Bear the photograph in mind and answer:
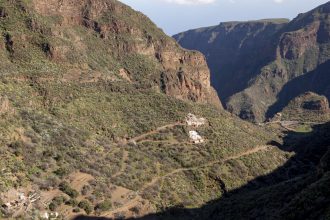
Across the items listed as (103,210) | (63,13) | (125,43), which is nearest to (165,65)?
(125,43)

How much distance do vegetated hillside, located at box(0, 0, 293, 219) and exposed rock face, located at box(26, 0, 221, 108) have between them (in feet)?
0.83

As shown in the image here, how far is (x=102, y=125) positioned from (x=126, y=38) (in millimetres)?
34040

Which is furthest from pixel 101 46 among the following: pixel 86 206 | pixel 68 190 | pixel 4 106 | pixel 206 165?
pixel 86 206

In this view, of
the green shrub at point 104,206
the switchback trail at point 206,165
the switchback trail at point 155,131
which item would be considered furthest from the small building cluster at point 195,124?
the green shrub at point 104,206

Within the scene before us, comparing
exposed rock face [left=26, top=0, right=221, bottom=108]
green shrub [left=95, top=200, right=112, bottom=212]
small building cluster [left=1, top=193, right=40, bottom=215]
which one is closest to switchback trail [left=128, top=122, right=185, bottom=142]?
exposed rock face [left=26, top=0, right=221, bottom=108]

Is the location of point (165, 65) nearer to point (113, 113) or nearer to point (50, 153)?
point (113, 113)

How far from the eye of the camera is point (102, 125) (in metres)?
73.6

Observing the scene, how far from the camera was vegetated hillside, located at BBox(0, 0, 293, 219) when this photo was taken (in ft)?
187

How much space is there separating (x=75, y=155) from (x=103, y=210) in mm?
8867

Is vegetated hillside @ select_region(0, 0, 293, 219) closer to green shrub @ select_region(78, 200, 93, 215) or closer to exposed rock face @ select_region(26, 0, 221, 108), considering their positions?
green shrub @ select_region(78, 200, 93, 215)

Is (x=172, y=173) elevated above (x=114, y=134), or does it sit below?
below

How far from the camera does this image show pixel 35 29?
82.6 metres

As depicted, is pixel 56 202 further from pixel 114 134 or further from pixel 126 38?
pixel 126 38

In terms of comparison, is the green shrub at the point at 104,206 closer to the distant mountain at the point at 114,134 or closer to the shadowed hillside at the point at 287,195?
the distant mountain at the point at 114,134
